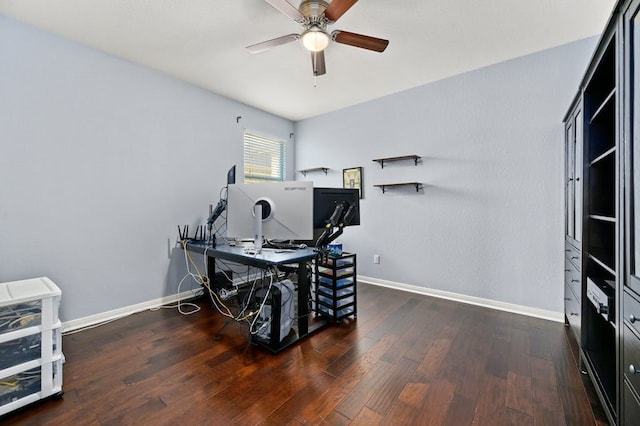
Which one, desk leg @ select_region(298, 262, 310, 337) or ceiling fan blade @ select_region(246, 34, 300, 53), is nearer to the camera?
ceiling fan blade @ select_region(246, 34, 300, 53)

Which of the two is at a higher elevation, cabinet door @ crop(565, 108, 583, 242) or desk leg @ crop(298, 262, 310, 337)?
cabinet door @ crop(565, 108, 583, 242)

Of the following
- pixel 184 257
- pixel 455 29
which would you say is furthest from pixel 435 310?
pixel 184 257

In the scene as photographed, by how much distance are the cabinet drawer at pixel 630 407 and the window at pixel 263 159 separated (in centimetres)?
397

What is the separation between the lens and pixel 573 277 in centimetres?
215

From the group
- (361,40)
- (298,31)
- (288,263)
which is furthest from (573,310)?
(298,31)

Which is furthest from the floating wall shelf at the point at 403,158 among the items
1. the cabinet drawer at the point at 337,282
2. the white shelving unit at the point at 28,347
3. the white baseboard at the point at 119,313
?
the white shelving unit at the point at 28,347

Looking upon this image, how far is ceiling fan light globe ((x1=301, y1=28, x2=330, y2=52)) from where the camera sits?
2.10 meters

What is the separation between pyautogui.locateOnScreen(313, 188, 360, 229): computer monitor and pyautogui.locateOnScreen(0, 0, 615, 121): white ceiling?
1.37m

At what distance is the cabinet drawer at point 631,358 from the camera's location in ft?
3.49

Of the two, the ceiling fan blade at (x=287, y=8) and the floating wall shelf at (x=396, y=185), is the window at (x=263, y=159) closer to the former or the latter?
the floating wall shelf at (x=396, y=185)

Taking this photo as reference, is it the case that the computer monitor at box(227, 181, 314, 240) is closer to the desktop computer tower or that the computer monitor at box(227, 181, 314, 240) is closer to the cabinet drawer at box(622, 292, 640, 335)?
the desktop computer tower

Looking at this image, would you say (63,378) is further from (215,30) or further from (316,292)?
(215,30)

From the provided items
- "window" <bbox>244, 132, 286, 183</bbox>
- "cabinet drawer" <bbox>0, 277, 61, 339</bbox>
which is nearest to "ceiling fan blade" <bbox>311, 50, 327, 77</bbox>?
"window" <bbox>244, 132, 286, 183</bbox>

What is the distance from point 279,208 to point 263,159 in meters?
2.45
